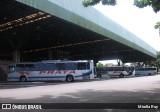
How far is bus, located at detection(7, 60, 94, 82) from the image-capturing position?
36.5 metres

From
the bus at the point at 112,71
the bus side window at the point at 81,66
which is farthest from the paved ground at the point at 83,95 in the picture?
the bus at the point at 112,71

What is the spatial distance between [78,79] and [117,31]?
17195mm

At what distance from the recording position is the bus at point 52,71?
120ft

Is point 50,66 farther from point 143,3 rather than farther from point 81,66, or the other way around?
point 143,3

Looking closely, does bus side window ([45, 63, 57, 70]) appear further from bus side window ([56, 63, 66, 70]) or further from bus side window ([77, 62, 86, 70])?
bus side window ([77, 62, 86, 70])

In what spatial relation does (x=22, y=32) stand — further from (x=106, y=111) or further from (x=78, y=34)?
(x=106, y=111)

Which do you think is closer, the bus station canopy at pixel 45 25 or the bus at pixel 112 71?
the bus station canopy at pixel 45 25

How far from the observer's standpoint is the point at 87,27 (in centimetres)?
3750

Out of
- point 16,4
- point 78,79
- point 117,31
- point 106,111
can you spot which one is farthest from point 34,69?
point 106,111

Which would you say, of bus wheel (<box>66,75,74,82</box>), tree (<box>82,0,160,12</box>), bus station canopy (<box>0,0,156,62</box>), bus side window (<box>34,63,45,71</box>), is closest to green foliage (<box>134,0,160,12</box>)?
tree (<box>82,0,160,12</box>)

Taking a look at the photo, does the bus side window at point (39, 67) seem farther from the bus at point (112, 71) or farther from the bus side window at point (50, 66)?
the bus at point (112, 71)

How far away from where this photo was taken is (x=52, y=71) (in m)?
37.0

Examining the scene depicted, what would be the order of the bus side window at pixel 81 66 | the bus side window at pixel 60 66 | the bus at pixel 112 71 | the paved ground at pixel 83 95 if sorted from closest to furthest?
the paved ground at pixel 83 95, the bus side window at pixel 81 66, the bus side window at pixel 60 66, the bus at pixel 112 71

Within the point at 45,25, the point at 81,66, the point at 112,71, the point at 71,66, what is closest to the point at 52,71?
the point at 71,66
